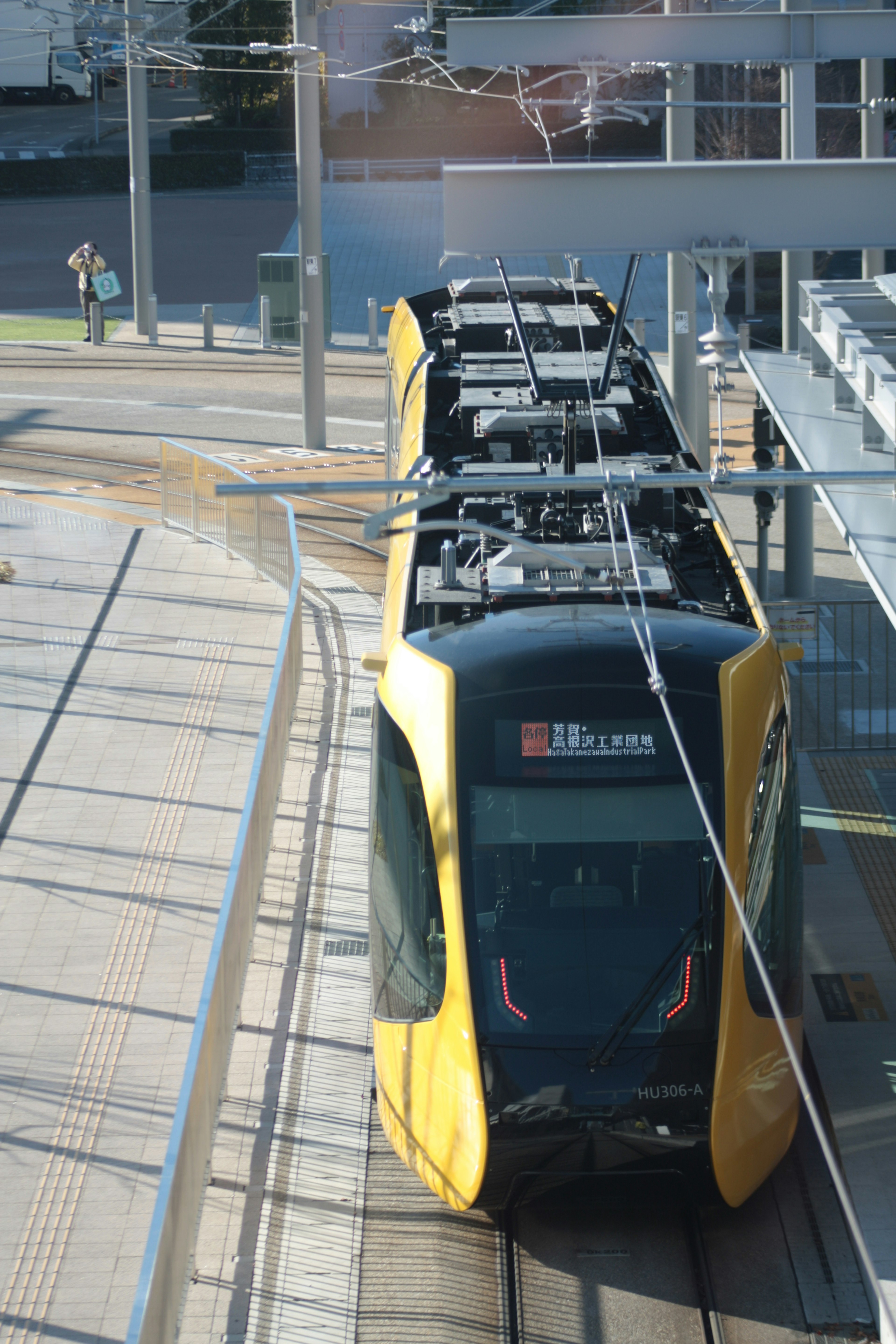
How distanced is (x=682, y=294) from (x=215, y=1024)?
510 inches

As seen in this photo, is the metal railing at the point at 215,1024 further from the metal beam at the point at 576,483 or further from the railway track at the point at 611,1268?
the metal beam at the point at 576,483

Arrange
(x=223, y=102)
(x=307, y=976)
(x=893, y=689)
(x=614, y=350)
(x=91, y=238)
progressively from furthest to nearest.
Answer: (x=223, y=102) → (x=91, y=238) → (x=893, y=689) → (x=614, y=350) → (x=307, y=976)

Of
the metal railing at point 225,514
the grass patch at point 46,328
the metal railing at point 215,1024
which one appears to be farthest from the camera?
the grass patch at point 46,328

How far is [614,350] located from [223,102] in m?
44.6

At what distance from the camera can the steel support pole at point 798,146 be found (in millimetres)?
12750

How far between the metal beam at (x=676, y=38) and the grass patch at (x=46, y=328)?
1885 cm

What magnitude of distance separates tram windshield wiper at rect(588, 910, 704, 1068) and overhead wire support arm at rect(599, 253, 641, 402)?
521 cm

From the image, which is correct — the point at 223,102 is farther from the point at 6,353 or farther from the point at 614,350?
the point at 614,350

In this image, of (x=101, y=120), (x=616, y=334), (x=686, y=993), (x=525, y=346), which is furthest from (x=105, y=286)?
(x=101, y=120)

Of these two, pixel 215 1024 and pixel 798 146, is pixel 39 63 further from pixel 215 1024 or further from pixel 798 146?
pixel 215 1024

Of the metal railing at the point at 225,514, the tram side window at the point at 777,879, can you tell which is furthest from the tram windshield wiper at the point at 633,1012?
the metal railing at the point at 225,514

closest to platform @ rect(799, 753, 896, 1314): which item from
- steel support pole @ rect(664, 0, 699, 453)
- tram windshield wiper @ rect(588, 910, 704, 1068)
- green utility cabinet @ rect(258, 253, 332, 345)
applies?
tram windshield wiper @ rect(588, 910, 704, 1068)

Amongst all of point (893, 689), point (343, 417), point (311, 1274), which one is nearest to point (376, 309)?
point (343, 417)

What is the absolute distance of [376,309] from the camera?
3017cm
